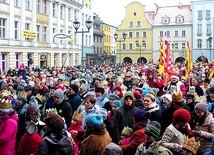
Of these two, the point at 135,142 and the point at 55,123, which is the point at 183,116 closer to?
the point at 135,142

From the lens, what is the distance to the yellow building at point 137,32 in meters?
75.7

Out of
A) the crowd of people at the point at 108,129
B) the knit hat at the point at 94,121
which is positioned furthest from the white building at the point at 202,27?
the knit hat at the point at 94,121

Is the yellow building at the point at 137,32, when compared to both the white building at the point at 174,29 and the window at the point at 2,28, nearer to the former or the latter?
the white building at the point at 174,29

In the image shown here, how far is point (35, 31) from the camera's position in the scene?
41.0 meters

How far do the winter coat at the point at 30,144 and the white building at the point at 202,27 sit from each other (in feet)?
222

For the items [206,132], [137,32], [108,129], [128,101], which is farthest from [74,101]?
[137,32]

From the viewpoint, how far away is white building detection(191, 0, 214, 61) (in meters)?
70.6

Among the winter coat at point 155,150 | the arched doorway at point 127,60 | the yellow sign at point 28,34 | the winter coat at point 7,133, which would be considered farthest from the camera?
the arched doorway at point 127,60

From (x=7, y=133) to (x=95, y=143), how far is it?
70.9 inches

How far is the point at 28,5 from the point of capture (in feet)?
133

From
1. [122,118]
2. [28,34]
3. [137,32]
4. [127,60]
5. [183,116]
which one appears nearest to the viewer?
[183,116]

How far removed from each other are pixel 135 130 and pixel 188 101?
3.08m

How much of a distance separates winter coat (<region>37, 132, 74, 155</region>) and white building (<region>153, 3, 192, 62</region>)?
68657 mm

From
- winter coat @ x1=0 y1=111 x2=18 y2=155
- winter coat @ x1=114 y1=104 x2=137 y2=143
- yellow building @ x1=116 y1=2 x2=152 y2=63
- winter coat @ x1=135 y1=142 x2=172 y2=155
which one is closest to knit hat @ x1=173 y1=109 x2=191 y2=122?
winter coat @ x1=135 y1=142 x2=172 y2=155
